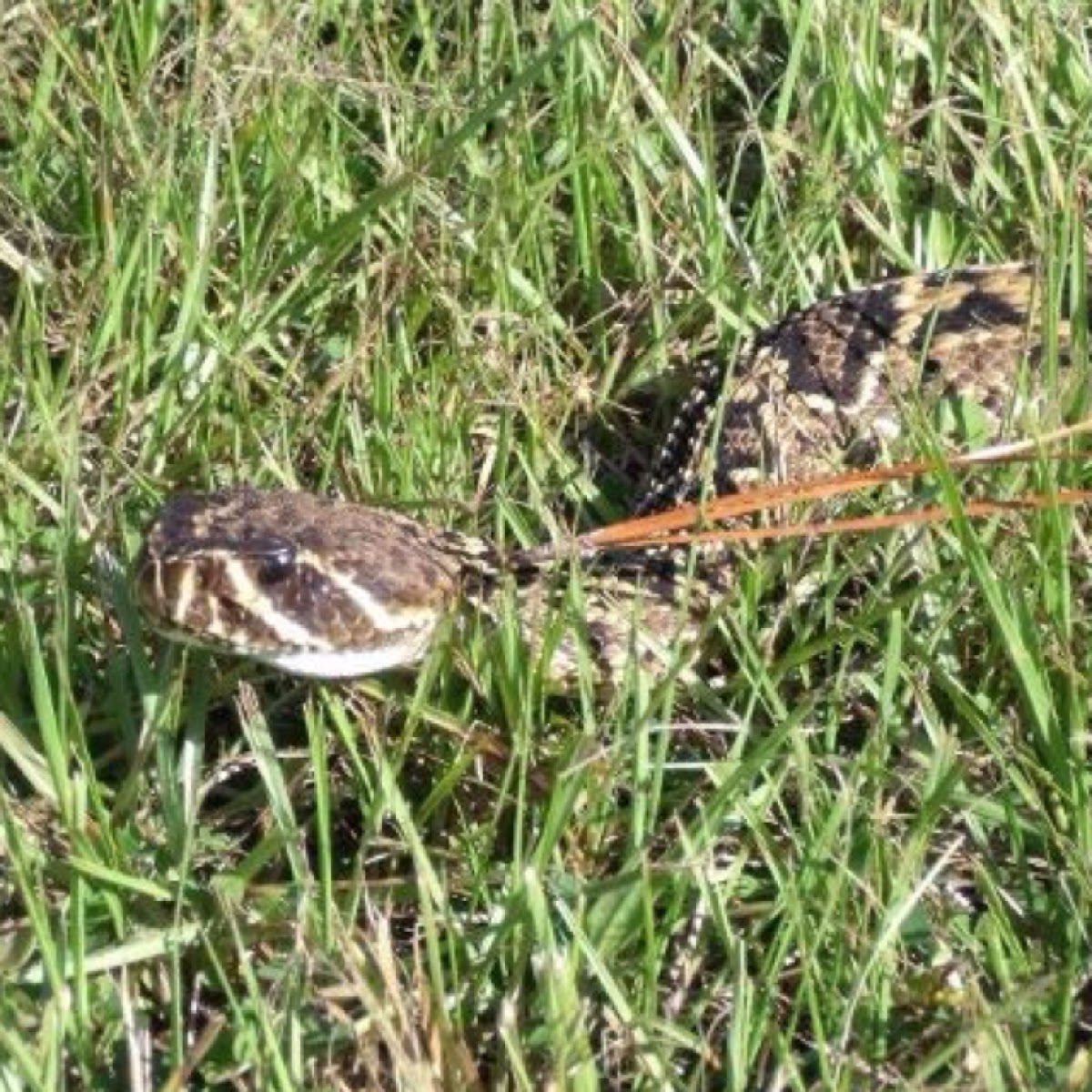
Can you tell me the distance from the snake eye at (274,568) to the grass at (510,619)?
0.52 ft

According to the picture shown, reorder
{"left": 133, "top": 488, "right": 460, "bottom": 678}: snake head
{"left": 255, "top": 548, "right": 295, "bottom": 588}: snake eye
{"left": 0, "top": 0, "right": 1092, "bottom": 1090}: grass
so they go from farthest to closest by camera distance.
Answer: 1. {"left": 255, "top": 548, "right": 295, "bottom": 588}: snake eye
2. {"left": 133, "top": 488, "right": 460, "bottom": 678}: snake head
3. {"left": 0, "top": 0, "right": 1092, "bottom": 1090}: grass

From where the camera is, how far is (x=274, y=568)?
4199 mm

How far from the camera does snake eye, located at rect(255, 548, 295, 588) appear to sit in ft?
13.7

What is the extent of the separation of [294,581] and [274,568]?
0.04 m

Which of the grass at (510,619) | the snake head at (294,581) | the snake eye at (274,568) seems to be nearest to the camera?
the grass at (510,619)

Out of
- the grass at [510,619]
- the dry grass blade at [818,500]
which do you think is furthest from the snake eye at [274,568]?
the dry grass blade at [818,500]

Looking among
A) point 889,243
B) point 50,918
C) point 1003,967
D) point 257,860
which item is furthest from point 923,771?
point 889,243

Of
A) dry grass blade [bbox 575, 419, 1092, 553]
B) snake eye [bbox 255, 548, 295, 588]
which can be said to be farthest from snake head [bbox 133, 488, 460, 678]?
dry grass blade [bbox 575, 419, 1092, 553]

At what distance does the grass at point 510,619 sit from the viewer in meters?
3.57

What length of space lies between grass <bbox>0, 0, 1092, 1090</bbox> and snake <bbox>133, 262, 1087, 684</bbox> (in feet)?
0.29

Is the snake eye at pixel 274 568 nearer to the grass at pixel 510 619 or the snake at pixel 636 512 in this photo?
the snake at pixel 636 512

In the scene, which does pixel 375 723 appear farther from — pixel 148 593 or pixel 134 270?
pixel 134 270

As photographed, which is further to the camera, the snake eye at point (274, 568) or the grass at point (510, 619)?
the snake eye at point (274, 568)

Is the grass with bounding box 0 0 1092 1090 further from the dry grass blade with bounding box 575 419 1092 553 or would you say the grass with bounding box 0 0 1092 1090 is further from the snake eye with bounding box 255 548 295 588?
the snake eye with bounding box 255 548 295 588
